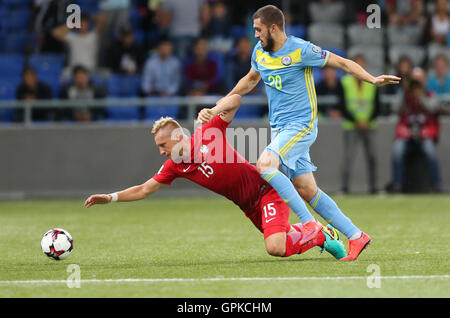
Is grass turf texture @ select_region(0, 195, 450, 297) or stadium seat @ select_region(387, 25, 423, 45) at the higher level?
stadium seat @ select_region(387, 25, 423, 45)

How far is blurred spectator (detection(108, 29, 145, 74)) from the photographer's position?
16484mm

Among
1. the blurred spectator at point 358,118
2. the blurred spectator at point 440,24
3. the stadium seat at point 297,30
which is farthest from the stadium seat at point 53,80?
the blurred spectator at point 440,24

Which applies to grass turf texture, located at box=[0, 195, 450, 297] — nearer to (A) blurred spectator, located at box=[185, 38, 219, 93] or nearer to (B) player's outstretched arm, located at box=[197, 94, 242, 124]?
(B) player's outstretched arm, located at box=[197, 94, 242, 124]

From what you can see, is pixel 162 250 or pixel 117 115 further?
pixel 117 115

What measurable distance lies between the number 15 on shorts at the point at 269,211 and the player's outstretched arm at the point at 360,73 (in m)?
1.23

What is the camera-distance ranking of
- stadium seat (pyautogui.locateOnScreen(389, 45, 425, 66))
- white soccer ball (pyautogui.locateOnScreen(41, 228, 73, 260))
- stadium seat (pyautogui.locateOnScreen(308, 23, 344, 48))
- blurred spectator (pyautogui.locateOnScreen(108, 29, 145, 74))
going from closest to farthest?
1. white soccer ball (pyautogui.locateOnScreen(41, 228, 73, 260))
2. blurred spectator (pyautogui.locateOnScreen(108, 29, 145, 74))
3. stadium seat (pyautogui.locateOnScreen(389, 45, 425, 66))
4. stadium seat (pyautogui.locateOnScreen(308, 23, 344, 48))

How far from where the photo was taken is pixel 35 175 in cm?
1571

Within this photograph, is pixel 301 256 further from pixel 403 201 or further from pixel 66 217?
pixel 403 201

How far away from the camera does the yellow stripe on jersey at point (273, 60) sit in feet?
24.4

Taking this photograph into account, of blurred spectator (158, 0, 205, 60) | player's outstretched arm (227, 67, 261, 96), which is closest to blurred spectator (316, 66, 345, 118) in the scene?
blurred spectator (158, 0, 205, 60)

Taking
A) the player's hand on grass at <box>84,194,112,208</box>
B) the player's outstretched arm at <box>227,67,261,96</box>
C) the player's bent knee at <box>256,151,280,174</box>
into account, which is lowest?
the player's hand on grass at <box>84,194,112,208</box>

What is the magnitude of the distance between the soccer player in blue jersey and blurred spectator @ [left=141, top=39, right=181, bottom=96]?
27.5 ft
